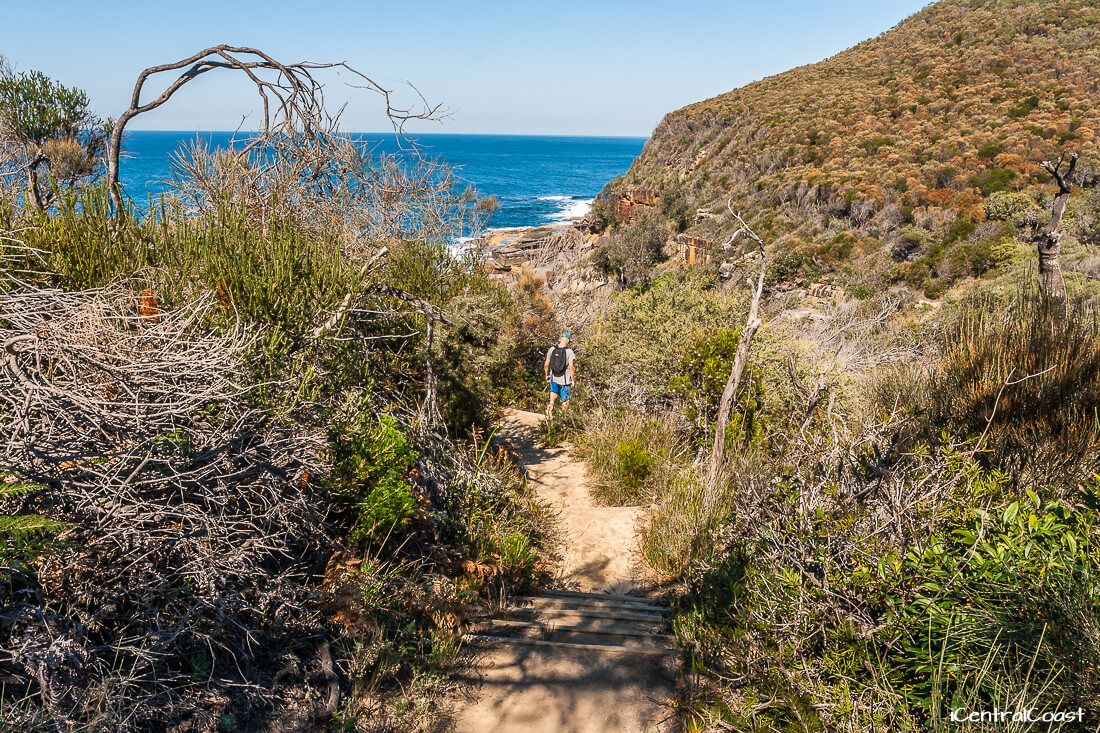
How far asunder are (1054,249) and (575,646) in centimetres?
550

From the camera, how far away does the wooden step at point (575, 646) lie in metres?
3.64

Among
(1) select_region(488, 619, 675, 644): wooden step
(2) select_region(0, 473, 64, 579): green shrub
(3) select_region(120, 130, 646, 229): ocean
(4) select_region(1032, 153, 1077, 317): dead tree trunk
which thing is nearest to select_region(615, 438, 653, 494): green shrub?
(1) select_region(488, 619, 675, 644): wooden step

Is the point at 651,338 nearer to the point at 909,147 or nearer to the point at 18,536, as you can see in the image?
the point at 18,536

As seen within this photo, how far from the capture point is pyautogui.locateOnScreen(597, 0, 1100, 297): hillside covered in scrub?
21.2m

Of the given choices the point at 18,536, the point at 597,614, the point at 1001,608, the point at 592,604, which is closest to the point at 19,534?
the point at 18,536

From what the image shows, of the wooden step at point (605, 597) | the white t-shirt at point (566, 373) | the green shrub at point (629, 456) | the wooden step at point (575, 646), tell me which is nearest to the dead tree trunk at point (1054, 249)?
the green shrub at point (629, 456)

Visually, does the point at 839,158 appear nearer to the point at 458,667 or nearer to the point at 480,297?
the point at 480,297

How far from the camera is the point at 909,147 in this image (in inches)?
1086

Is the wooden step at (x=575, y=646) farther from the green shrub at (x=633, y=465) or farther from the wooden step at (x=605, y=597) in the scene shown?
the green shrub at (x=633, y=465)

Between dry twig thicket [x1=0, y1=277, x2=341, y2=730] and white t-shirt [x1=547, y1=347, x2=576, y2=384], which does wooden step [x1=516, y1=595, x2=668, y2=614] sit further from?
white t-shirt [x1=547, y1=347, x2=576, y2=384]

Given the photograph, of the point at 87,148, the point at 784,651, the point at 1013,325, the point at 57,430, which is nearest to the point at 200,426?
the point at 57,430

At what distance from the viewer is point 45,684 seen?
83.7 inches

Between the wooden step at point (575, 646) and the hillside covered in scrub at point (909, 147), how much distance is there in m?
18.6

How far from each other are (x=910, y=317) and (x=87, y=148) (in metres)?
21.2
